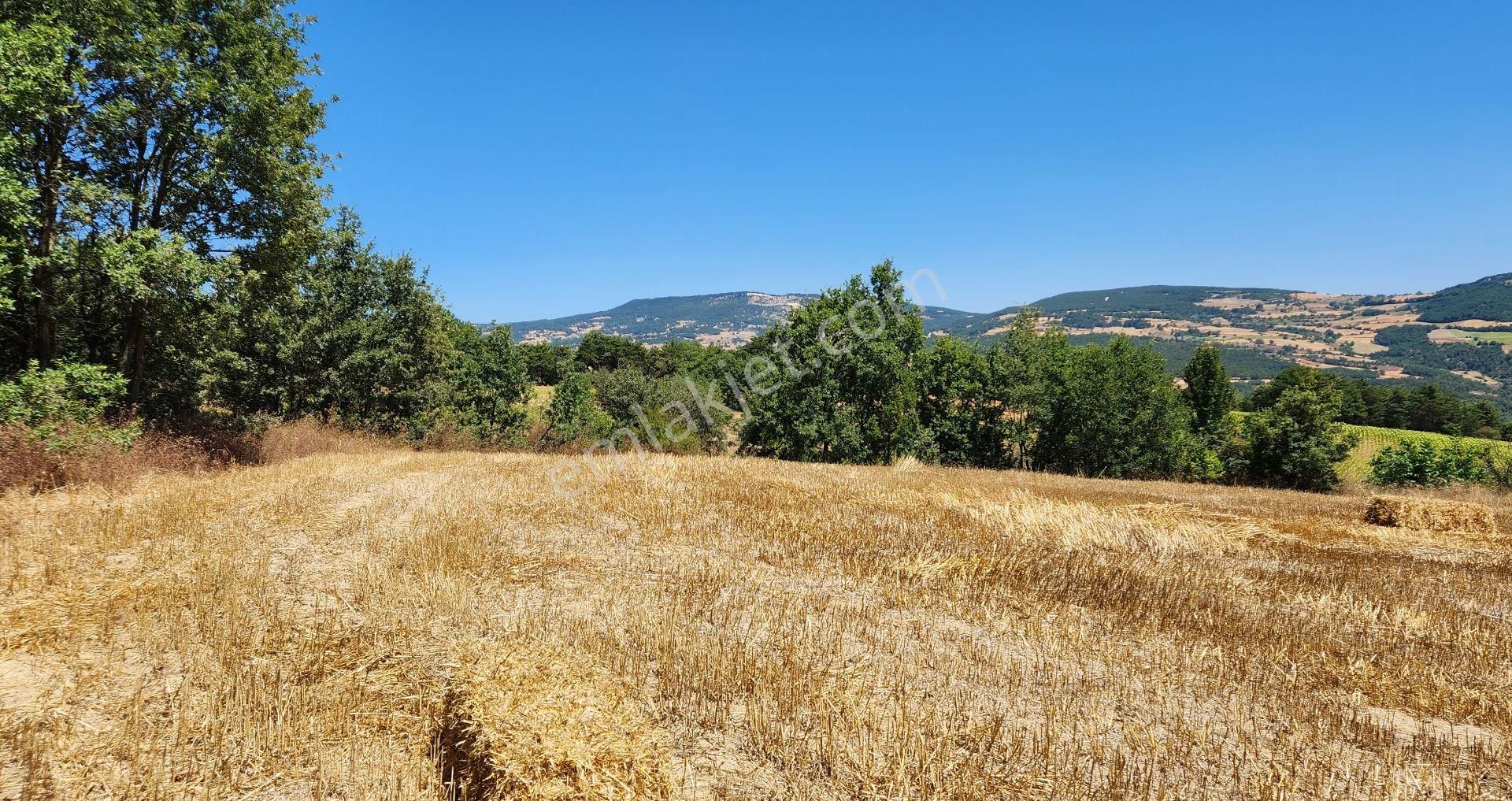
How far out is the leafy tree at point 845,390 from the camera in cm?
3494

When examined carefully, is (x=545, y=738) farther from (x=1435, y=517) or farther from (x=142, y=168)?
(x=1435, y=517)

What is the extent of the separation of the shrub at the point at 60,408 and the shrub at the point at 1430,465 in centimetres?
5255

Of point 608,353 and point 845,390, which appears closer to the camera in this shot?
point 845,390

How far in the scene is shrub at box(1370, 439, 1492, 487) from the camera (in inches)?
1319

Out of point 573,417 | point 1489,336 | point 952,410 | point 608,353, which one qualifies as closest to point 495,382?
point 573,417

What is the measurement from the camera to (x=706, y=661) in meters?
5.20

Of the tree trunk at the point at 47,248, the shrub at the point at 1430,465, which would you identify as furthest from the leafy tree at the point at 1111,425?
the tree trunk at the point at 47,248

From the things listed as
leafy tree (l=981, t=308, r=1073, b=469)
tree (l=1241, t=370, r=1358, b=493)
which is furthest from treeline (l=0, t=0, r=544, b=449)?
tree (l=1241, t=370, r=1358, b=493)

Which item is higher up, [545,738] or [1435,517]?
[545,738]

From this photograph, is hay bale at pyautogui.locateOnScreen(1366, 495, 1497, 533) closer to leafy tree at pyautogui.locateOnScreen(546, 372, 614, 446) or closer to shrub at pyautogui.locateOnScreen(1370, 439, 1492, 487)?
shrub at pyautogui.locateOnScreen(1370, 439, 1492, 487)

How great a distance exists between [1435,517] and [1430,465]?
3237 centimetres

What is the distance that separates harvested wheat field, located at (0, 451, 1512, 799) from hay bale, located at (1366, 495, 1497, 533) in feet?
14.5

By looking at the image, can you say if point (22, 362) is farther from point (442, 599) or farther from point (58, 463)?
point (442, 599)

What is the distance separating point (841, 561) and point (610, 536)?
12.7ft
